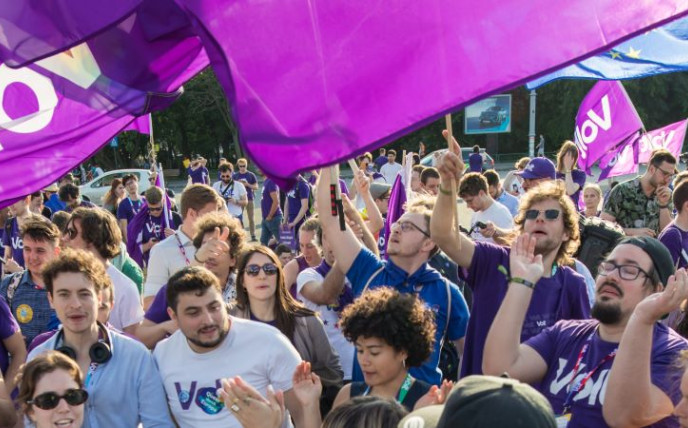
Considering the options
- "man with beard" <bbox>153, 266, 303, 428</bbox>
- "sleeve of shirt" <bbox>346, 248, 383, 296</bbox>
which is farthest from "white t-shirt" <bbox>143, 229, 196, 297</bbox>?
"man with beard" <bbox>153, 266, 303, 428</bbox>

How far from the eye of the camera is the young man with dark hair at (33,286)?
16.0ft

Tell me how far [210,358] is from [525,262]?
148 centimetres

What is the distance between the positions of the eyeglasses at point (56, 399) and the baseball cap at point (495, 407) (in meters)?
2.03

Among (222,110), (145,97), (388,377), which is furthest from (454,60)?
(222,110)

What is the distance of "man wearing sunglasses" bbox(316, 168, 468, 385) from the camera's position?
4.14 metres

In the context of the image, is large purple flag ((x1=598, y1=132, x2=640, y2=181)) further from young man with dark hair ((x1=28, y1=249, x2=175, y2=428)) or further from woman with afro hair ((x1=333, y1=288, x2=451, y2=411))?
young man with dark hair ((x1=28, y1=249, x2=175, y2=428))

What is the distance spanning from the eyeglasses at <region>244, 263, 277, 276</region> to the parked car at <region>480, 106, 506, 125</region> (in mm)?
39179

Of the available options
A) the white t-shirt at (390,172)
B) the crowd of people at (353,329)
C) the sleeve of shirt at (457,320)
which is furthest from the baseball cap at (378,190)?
the white t-shirt at (390,172)

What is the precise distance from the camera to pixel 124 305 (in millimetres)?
4742

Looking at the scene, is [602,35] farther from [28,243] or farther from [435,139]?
[435,139]

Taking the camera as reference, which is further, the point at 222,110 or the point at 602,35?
the point at 222,110

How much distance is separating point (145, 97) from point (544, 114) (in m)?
51.3

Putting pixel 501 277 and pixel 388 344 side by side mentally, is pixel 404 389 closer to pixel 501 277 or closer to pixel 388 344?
pixel 388 344

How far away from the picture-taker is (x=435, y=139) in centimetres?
5391
